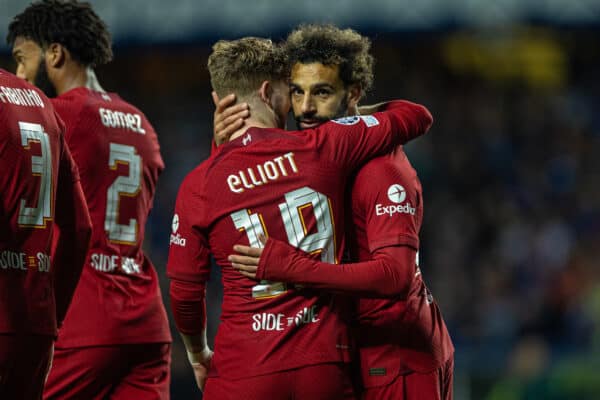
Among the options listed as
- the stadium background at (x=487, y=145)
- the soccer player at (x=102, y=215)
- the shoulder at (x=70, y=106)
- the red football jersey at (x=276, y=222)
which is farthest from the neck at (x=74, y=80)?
the stadium background at (x=487, y=145)

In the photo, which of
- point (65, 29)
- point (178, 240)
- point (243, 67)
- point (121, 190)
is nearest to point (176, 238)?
point (178, 240)

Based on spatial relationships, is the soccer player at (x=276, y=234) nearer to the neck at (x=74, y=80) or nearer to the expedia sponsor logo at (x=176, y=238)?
the expedia sponsor logo at (x=176, y=238)

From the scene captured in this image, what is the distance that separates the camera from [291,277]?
299 centimetres

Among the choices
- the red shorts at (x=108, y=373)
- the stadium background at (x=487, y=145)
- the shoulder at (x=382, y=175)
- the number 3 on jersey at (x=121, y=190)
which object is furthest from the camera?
the stadium background at (x=487, y=145)

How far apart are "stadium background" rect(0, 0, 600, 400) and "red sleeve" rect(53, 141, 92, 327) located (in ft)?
15.4

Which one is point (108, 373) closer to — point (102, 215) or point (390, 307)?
point (102, 215)

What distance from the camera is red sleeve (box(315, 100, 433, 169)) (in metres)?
3.15

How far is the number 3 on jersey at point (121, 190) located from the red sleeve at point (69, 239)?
1.59ft

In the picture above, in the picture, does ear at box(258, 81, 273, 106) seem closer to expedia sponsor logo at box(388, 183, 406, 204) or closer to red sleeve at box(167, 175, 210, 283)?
red sleeve at box(167, 175, 210, 283)

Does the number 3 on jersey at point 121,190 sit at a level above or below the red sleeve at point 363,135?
below

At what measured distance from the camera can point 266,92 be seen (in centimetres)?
333

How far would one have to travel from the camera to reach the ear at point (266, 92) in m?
3.32

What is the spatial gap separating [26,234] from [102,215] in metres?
0.93

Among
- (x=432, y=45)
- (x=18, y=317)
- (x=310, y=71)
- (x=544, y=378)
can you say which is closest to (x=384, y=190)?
(x=310, y=71)
